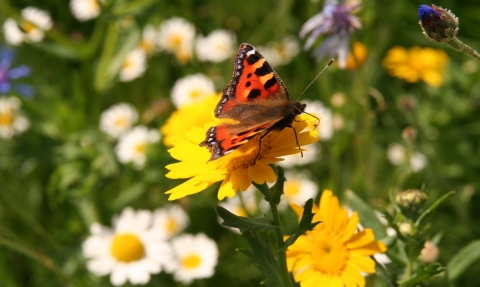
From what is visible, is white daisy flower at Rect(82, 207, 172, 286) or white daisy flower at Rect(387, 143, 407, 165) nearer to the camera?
white daisy flower at Rect(82, 207, 172, 286)

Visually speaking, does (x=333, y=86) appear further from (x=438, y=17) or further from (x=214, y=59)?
(x=438, y=17)

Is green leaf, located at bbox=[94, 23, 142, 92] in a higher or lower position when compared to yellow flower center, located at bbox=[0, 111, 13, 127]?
higher

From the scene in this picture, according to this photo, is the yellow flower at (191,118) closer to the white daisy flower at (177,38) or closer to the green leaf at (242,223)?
the green leaf at (242,223)

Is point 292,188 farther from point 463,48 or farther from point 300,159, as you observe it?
point 463,48

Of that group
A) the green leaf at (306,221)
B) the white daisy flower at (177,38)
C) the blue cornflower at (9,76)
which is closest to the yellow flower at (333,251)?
the green leaf at (306,221)

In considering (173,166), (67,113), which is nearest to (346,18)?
(173,166)

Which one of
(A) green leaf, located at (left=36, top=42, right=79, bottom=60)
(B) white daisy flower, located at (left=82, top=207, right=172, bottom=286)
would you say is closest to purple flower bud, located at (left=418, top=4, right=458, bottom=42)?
(B) white daisy flower, located at (left=82, top=207, right=172, bottom=286)

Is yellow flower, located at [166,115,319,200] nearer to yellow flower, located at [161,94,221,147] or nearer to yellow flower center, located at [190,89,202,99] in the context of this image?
yellow flower, located at [161,94,221,147]
